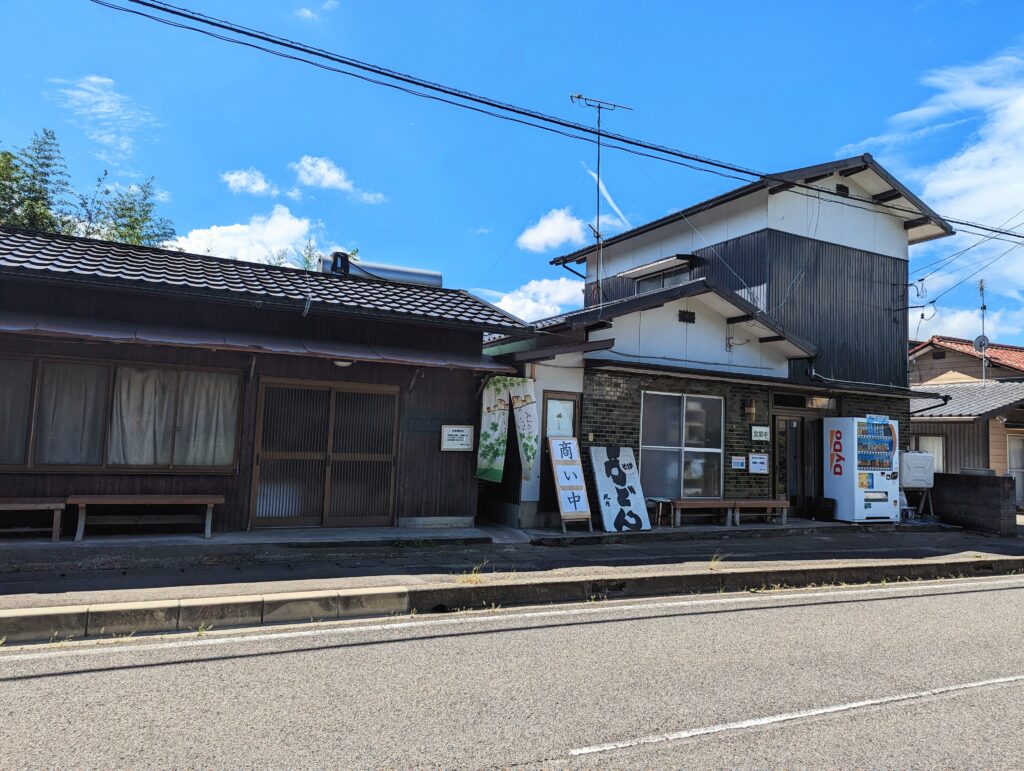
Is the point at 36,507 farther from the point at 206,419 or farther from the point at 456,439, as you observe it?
the point at 456,439

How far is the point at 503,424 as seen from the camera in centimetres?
1120

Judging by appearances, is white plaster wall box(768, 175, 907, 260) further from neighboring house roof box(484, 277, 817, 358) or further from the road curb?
the road curb

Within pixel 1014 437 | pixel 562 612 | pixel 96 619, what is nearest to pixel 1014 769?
pixel 562 612

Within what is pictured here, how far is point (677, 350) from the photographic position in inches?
538

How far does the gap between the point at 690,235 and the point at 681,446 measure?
7.60m

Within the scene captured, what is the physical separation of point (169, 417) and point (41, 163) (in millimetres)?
20739

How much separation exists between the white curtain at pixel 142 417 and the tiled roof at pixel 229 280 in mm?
1321

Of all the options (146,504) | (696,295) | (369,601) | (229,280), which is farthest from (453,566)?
(696,295)

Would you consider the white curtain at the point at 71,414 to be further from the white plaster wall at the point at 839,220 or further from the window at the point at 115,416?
the white plaster wall at the point at 839,220

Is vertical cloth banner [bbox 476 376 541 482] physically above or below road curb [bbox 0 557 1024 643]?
above

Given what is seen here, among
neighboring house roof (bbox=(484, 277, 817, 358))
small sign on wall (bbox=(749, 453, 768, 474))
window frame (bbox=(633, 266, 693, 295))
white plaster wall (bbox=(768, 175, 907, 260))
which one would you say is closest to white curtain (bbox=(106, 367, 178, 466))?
neighboring house roof (bbox=(484, 277, 817, 358))

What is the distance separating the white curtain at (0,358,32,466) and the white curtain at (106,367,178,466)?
933mm

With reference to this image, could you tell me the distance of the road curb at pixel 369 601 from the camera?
5.42 metres

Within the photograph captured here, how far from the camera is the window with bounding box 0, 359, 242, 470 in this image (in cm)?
840
